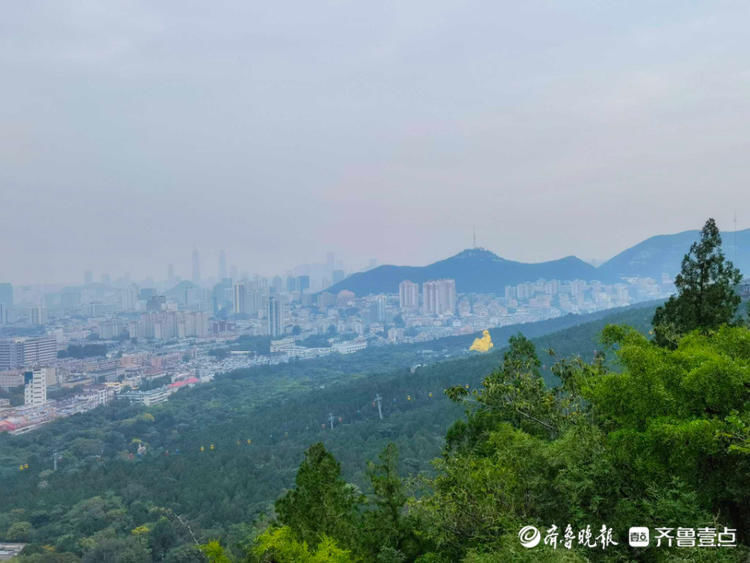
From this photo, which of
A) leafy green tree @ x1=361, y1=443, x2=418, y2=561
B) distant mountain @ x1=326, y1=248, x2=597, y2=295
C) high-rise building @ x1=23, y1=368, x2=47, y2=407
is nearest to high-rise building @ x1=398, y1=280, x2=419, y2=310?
distant mountain @ x1=326, y1=248, x2=597, y2=295

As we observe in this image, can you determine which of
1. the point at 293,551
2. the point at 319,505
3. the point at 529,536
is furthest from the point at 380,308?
the point at 529,536

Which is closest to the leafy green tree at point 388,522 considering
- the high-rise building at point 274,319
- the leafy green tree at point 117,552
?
the leafy green tree at point 117,552

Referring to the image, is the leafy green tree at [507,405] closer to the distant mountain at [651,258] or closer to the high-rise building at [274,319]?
the high-rise building at [274,319]

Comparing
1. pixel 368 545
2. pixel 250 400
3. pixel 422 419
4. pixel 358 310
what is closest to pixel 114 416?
pixel 250 400

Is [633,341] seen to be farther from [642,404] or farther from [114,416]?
[114,416]

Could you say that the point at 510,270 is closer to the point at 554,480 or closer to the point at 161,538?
the point at 161,538
